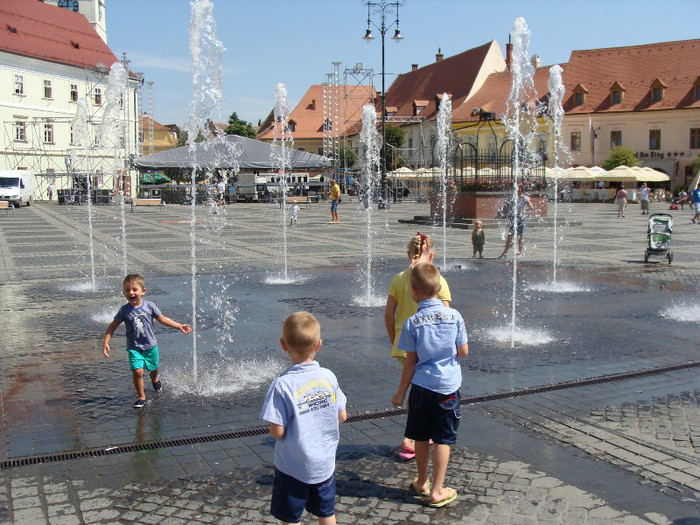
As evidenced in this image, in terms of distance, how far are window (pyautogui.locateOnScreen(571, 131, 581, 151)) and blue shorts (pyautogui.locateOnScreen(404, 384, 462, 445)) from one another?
206 feet

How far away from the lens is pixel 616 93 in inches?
2447

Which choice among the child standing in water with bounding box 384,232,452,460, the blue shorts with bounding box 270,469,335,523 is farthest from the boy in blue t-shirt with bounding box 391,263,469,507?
the blue shorts with bounding box 270,469,335,523

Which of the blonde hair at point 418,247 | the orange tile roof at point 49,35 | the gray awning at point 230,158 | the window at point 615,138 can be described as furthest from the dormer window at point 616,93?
the blonde hair at point 418,247

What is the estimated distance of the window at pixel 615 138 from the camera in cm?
6150

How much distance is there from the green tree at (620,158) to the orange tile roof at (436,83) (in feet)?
59.9

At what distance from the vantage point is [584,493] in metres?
4.14

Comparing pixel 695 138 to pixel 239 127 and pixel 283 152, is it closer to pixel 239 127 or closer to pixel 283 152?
pixel 283 152

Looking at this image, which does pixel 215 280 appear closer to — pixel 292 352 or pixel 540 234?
pixel 292 352

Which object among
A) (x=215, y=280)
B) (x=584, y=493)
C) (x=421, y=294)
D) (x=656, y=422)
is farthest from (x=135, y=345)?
(x=215, y=280)

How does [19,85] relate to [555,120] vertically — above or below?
above

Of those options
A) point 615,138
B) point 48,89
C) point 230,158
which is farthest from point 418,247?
point 615,138

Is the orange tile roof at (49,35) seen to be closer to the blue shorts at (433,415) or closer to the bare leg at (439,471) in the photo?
the blue shorts at (433,415)

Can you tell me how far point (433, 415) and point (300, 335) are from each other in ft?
3.98

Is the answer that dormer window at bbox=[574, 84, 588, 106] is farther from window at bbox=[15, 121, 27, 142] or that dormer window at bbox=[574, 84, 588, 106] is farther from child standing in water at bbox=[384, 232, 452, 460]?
child standing in water at bbox=[384, 232, 452, 460]
